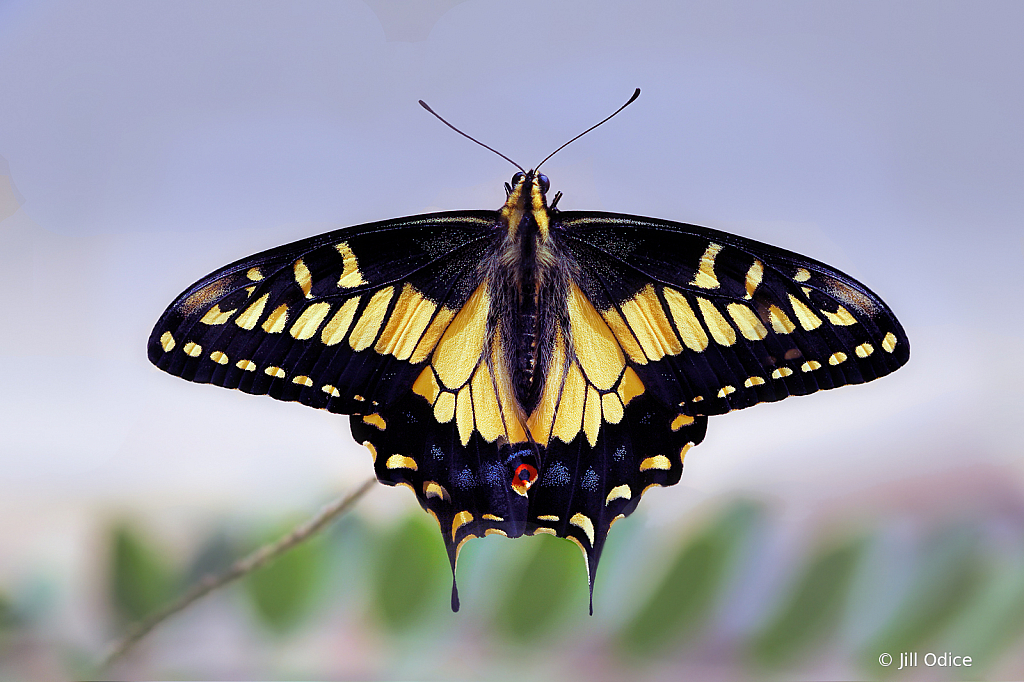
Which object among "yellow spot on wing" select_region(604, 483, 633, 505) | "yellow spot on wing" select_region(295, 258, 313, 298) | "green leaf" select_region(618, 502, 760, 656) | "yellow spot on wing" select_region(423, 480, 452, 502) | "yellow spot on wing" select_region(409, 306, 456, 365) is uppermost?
"yellow spot on wing" select_region(295, 258, 313, 298)

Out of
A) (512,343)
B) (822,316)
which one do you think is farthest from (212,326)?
(822,316)

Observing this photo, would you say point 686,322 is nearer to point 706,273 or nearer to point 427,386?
point 706,273

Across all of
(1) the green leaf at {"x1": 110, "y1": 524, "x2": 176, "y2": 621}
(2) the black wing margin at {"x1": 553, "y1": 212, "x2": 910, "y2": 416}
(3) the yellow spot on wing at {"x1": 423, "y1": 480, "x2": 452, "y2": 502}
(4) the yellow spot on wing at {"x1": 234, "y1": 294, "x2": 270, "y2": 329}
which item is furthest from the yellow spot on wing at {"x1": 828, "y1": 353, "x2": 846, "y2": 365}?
(1) the green leaf at {"x1": 110, "y1": 524, "x2": 176, "y2": 621}

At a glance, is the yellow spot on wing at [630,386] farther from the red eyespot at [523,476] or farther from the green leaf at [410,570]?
the green leaf at [410,570]

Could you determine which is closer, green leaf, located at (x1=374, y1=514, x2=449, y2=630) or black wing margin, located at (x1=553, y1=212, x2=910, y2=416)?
black wing margin, located at (x1=553, y1=212, x2=910, y2=416)

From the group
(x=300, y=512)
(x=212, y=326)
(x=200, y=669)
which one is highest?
(x=212, y=326)

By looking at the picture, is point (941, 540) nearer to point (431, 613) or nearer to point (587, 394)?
point (587, 394)

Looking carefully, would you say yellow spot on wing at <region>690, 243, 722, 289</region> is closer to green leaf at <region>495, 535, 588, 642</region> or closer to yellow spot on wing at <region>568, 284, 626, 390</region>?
yellow spot on wing at <region>568, 284, 626, 390</region>
